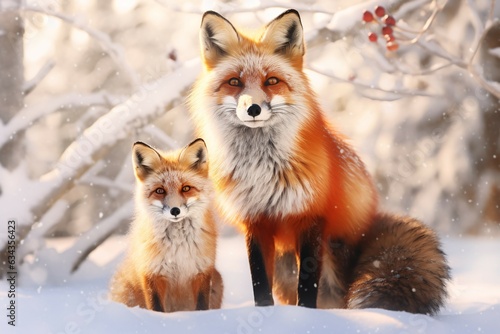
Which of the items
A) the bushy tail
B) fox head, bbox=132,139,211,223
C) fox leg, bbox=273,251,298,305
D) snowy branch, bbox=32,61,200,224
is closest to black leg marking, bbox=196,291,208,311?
fox head, bbox=132,139,211,223

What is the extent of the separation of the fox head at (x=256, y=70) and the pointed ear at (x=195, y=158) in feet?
0.48

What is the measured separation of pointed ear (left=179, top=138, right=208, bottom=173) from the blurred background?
105 cm

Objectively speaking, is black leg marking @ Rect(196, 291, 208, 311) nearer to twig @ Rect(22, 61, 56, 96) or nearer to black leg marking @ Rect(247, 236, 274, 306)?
black leg marking @ Rect(247, 236, 274, 306)

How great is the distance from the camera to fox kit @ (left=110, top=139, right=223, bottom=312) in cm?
235

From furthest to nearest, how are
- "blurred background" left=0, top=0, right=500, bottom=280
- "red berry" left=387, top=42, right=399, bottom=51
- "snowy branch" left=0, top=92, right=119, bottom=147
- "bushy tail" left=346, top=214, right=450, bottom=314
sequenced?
"snowy branch" left=0, top=92, right=119, bottom=147 → "blurred background" left=0, top=0, right=500, bottom=280 → "red berry" left=387, top=42, right=399, bottom=51 → "bushy tail" left=346, top=214, right=450, bottom=314

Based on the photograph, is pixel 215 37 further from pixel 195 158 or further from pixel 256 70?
pixel 195 158

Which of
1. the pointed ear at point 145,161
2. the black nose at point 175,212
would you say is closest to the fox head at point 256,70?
the pointed ear at point 145,161

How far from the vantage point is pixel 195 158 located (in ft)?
7.84

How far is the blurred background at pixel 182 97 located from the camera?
374 centimetres

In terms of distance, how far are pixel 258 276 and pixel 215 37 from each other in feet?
3.04

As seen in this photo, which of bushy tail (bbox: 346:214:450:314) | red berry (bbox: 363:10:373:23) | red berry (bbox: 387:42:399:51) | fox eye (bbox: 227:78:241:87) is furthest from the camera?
red berry (bbox: 387:42:399:51)

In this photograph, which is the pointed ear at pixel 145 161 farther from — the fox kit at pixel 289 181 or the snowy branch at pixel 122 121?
the snowy branch at pixel 122 121

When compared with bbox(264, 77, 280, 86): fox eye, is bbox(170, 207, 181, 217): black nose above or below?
below

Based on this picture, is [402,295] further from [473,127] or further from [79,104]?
[473,127]
